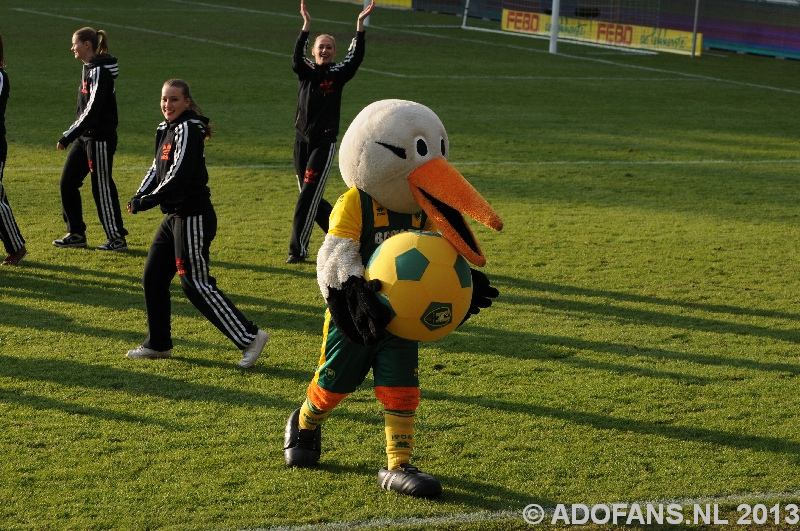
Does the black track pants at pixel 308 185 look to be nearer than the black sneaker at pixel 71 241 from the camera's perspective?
Yes

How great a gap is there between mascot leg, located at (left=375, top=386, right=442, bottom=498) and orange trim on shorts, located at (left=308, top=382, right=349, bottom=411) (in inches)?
8.8

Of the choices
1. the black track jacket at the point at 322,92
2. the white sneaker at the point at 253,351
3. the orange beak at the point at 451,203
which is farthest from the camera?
the black track jacket at the point at 322,92

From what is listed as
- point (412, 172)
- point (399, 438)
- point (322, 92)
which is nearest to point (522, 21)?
point (322, 92)

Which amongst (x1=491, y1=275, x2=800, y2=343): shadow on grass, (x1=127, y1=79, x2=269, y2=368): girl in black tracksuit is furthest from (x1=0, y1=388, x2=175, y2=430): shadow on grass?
(x1=491, y1=275, x2=800, y2=343): shadow on grass

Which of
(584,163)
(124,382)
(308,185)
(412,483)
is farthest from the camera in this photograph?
(584,163)

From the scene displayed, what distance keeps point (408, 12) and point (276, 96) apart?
64.2 ft

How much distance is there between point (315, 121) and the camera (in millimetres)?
8719

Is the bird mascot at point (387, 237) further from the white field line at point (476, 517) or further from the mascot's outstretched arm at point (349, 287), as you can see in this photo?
the white field line at point (476, 517)

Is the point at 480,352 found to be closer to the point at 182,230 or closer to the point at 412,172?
the point at 182,230

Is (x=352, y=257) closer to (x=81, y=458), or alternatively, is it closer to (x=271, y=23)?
(x=81, y=458)

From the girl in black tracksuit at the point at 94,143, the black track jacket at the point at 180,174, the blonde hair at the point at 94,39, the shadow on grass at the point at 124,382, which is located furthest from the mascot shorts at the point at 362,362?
the blonde hair at the point at 94,39

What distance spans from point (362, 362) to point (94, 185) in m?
4.96

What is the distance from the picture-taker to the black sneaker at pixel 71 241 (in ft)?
29.9

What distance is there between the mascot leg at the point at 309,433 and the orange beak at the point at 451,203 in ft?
3.15
